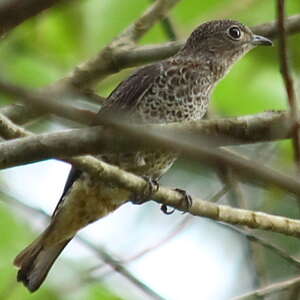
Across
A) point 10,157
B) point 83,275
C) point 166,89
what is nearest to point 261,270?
point 83,275

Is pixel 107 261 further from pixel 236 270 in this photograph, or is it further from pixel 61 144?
pixel 236 270

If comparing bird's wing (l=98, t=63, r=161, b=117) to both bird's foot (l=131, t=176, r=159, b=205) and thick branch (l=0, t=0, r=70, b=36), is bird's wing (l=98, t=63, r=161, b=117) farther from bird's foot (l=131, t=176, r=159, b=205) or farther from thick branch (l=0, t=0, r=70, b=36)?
Answer: thick branch (l=0, t=0, r=70, b=36)

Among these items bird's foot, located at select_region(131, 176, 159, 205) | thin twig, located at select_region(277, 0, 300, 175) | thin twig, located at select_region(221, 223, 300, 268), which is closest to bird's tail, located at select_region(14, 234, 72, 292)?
bird's foot, located at select_region(131, 176, 159, 205)

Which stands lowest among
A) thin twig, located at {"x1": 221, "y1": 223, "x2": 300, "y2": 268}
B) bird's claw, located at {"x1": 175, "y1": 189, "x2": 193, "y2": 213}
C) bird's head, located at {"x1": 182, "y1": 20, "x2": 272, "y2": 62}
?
thin twig, located at {"x1": 221, "y1": 223, "x2": 300, "y2": 268}

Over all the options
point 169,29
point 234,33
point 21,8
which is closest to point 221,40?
point 234,33

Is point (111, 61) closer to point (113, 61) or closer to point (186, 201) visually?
point (113, 61)

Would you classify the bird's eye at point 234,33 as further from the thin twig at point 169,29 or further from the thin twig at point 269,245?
the thin twig at point 269,245
